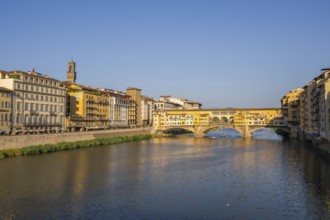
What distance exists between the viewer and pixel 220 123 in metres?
101

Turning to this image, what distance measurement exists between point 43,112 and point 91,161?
22.7 meters

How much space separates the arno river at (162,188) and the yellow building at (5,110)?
965 cm

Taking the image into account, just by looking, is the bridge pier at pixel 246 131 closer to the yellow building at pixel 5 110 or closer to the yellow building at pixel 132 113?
the yellow building at pixel 132 113

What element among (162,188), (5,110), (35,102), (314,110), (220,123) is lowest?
(162,188)

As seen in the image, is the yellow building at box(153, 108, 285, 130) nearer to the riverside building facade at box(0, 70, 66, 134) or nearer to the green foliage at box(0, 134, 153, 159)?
the green foliage at box(0, 134, 153, 159)

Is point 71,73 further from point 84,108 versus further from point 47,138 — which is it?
point 47,138

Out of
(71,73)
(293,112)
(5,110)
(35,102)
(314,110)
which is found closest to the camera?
(5,110)

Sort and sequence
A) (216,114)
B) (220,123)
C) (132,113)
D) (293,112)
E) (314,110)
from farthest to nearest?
(216,114)
(132,113)
(220,123)
(293,112)
(314,110)

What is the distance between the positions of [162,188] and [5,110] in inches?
1300

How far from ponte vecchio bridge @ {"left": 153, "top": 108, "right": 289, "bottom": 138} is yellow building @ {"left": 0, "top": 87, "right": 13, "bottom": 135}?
2177 inches

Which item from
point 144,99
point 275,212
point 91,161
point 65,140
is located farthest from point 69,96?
point 275,212

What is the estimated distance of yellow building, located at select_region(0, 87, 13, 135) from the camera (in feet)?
177

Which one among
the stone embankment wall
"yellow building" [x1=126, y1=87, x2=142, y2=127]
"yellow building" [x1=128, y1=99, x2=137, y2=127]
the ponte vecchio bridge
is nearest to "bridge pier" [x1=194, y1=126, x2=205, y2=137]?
the ponte vecchio bridge

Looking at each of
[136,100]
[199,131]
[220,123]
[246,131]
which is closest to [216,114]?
[220,123]
